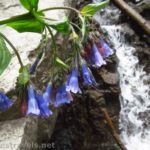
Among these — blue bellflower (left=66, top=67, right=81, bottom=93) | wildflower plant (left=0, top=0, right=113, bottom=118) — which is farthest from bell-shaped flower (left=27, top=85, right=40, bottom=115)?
blue bellflower (left=66, top=67, right=81, bottom=93)

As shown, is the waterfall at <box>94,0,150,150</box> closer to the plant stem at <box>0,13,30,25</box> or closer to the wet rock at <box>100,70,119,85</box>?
the wet rock at <box>100,70,119,85</box>

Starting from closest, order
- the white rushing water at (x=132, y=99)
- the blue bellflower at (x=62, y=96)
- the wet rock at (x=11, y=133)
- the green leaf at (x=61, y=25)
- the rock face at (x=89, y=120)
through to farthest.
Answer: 1. the green leaf at (x=61, y=25)
2. the blue bellflower at (x=62, y=96)
3. the wet rock at (x=11, y=133)
4. the rock face at (x=89, y=120)
5. the white rushing water at (x=132, y=99)

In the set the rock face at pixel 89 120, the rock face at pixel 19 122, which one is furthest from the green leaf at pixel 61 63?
the rock face at pixel 89 120

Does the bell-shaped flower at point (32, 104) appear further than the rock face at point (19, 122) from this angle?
No

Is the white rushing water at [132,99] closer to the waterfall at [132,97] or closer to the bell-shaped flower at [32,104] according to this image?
the waterfall at [132,97]

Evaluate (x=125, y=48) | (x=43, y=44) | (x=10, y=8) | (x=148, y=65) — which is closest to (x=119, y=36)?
(x=125, y=48)

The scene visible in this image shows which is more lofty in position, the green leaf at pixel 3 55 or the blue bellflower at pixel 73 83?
the green leaf at pixel 3 55

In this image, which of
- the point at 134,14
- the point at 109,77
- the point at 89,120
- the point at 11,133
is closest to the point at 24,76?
the point at 11,133
